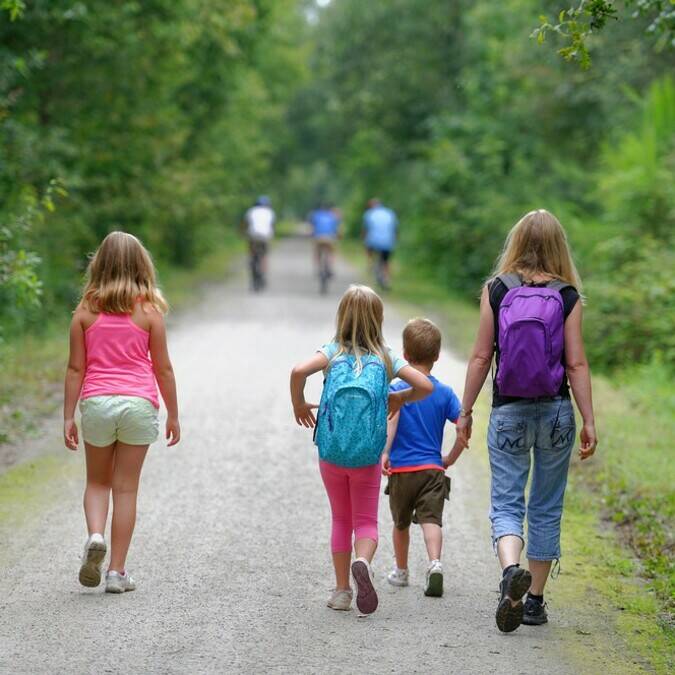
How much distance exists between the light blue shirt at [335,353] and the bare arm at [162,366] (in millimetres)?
879

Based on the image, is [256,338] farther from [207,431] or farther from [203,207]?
[203,207]

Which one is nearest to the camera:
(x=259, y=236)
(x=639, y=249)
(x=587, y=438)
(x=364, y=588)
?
(x=364, y=588)

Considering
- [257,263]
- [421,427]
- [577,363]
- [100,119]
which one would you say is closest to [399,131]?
[257,263]

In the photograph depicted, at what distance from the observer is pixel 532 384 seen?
219 inches

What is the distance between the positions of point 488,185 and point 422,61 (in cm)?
833

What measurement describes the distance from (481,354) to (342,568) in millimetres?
1281

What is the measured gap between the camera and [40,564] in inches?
259

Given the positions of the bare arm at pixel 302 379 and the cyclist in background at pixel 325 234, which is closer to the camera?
the bare arm at pixel 302 379

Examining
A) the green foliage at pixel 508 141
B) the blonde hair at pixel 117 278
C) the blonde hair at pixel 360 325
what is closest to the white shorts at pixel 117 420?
the blonde hair at pixel 117 278

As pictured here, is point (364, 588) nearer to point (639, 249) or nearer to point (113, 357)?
point (113, 357)

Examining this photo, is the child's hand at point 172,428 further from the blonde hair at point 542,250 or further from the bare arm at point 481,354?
the blonde hair at point 542,250

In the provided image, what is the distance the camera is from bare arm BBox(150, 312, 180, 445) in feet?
20.1

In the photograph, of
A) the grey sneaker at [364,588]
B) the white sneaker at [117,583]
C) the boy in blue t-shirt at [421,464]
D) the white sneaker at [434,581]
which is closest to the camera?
the grey sneaker at [364,588]

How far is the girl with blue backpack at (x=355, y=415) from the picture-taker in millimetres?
5664
